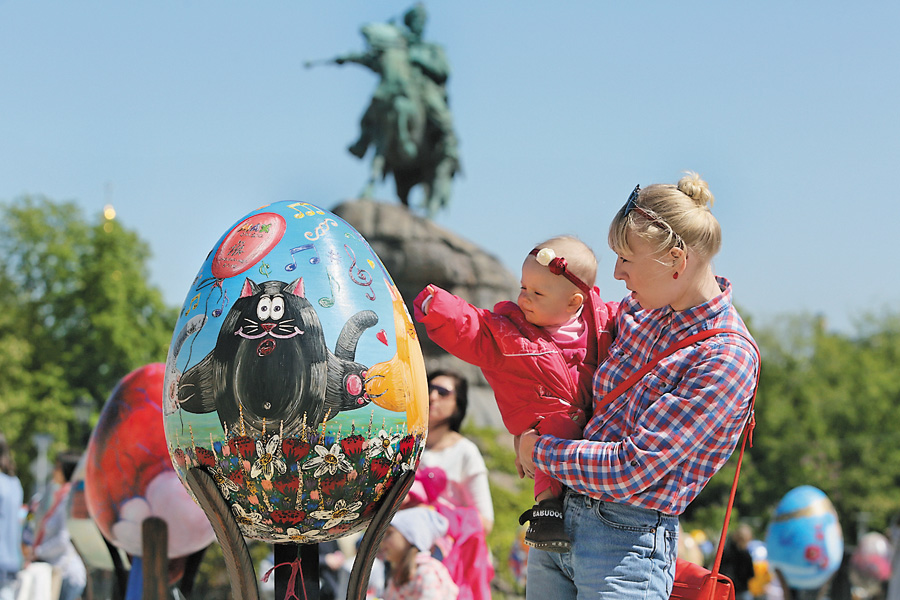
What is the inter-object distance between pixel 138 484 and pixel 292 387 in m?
1.75

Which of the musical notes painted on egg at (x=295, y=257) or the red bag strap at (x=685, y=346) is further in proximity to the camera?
the musical notes painted on egg at (x=295, y=257)

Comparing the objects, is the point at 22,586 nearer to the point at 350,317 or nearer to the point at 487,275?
the point at 350,317

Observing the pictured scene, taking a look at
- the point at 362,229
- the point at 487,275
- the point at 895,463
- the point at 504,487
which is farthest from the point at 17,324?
the point at 895,463

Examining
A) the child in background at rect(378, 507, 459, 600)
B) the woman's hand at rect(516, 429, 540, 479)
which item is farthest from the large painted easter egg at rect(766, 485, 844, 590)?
the woman's hand at rect(516, 429, 540, 479)

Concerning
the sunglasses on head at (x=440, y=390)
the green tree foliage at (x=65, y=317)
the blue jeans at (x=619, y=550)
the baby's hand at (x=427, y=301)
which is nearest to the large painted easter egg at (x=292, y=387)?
the baby's hand at (x=427, y=301)

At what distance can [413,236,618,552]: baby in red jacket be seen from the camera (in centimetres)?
279

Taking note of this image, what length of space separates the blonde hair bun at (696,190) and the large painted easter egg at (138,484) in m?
2.47

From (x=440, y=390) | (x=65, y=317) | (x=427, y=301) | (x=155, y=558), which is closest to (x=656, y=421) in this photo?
(x=427, y=301)

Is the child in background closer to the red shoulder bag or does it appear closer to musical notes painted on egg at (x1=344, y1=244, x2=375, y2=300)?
musical notes painted on egg at (x1=344, y1=244, x2=375, y2=300)

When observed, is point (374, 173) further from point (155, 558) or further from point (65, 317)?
point (155, 558)

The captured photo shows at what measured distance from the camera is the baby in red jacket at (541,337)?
9.14 feet

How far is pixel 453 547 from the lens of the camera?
4465 millimetres

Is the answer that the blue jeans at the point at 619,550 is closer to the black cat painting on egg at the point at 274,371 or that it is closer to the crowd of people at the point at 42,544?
the black cat painting on egg at the point at 274,371

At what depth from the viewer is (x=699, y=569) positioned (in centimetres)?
263
